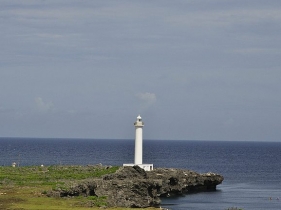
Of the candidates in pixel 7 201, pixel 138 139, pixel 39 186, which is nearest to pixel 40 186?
pixel 39 186

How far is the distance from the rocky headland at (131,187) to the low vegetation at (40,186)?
1.87 meters

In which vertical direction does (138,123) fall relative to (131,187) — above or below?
above

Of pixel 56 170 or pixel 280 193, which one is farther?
pixel 280 193

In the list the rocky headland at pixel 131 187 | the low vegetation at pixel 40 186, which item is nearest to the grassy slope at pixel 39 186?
the low vegetation at pixel 40 186

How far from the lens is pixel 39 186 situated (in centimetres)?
8256

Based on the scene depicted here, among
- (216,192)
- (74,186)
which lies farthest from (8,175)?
(216,192)

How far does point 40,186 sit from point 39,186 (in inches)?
5.0

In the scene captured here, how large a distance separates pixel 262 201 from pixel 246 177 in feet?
167

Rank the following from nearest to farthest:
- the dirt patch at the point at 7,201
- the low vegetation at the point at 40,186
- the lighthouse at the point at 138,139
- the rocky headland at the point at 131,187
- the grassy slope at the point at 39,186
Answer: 1. the dirt patch at the point at 7,201
2. the grassy slope at the point at 39,186
3. the low vegetation at the point at 40,186
4. the rocky headland at the point at 131,187
5. the lighthouse at the point at 138,139

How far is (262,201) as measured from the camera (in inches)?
3844

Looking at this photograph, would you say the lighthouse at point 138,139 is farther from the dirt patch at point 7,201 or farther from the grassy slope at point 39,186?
the dirt patch at point 7,201

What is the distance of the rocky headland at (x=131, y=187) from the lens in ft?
247

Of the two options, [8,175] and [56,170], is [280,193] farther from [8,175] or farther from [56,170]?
A: [8,175]

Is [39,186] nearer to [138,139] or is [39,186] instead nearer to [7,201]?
Result: [7,201]
